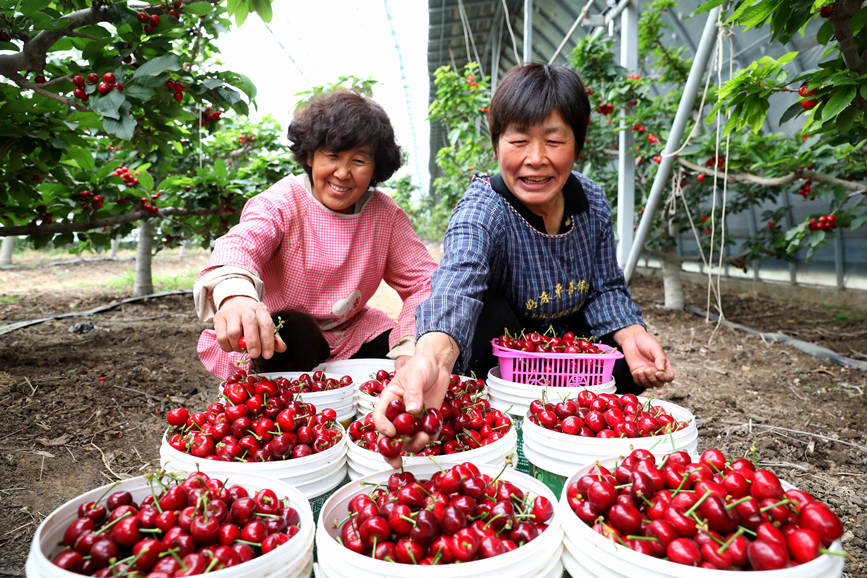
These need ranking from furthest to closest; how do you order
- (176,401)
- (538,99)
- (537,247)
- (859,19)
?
(176,401) → (537,247) → (538,99) → (859,19)

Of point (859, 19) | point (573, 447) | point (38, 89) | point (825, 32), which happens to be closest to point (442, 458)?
point (573, 447)

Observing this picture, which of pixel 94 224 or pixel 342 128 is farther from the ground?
pixel 342 128

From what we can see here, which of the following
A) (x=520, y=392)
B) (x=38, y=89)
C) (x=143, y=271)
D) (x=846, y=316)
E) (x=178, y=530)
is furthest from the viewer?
(x=143, y=271)

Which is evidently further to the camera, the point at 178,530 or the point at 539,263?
the point at 539,263

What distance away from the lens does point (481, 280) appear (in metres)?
1.94

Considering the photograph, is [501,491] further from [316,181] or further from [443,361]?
[316,181]

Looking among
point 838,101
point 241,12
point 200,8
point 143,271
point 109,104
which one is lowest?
point 143,271

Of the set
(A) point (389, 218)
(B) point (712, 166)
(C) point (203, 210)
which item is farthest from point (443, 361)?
(B) point (712, 166)

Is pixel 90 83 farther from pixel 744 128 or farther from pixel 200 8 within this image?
Answer: pixel 744 128

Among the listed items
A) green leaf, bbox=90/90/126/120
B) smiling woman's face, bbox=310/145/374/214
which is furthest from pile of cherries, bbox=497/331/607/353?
green leaf, bbox=90/90/126/120

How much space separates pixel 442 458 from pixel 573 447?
38cm

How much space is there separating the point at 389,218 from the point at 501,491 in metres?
1.84

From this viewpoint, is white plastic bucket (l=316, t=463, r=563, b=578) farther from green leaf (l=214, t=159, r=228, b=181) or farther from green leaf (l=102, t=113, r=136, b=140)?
green leaf (l=214, t=159, r=228, b=181)

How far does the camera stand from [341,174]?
2.47m
